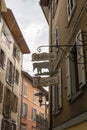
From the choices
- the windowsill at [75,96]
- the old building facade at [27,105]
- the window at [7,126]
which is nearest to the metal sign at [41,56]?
the windowsill at [75,96]

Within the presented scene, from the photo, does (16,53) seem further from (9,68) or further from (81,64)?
(81,64)

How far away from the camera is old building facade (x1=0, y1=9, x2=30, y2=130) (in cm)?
2171

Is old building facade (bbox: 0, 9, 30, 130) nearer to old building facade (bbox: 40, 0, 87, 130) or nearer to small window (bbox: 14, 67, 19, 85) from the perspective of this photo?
small window (bbox: 14, 67, 19, 85)

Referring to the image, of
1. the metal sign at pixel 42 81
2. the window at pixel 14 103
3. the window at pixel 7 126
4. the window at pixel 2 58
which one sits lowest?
the window at pixel 7 126

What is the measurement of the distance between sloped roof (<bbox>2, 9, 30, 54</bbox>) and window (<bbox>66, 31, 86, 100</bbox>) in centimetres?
1449

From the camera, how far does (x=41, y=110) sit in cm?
3962

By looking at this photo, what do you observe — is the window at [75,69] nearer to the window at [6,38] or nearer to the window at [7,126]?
the window at [7,126]

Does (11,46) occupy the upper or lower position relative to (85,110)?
upper

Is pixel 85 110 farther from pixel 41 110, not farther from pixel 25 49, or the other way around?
pixel 41 110

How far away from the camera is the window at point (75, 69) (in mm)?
7482

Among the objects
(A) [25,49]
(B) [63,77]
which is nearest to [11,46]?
(A) [25,49]

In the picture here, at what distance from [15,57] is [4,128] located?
7.77 metres

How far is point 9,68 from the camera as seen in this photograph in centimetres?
2417

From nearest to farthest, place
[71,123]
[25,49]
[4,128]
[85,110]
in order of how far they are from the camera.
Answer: [85,110], [71,123], [4,128], [25,49]
